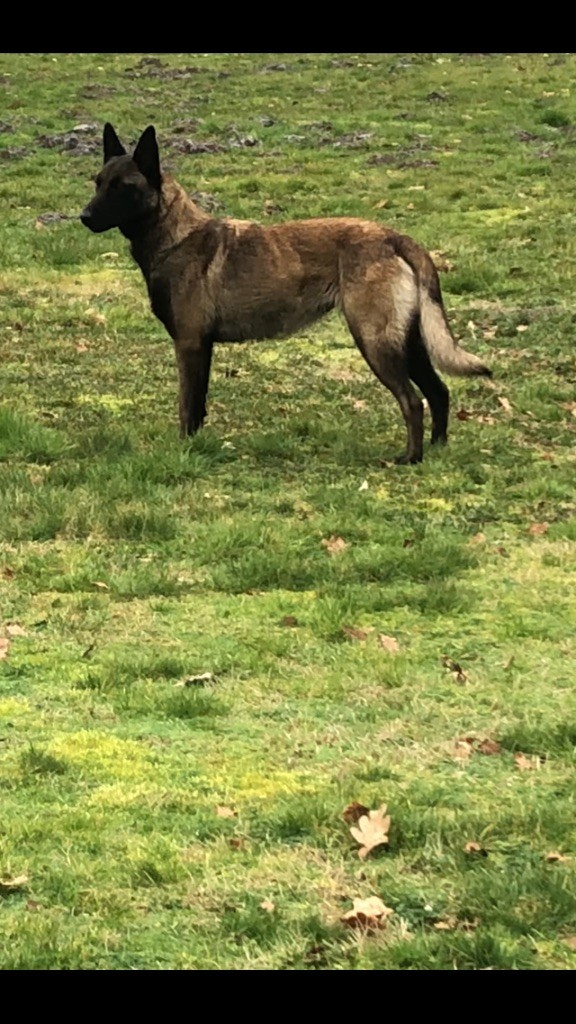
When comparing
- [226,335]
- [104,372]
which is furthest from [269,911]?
[104,372]

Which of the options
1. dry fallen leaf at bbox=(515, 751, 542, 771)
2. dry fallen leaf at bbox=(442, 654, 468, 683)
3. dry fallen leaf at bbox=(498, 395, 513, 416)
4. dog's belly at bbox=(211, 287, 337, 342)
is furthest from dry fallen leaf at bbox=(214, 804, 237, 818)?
dry fallen leaf at bbox=(498, 395, 513, 416)

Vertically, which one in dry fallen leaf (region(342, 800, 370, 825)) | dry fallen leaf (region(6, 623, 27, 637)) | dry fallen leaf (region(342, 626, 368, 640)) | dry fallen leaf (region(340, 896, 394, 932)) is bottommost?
dry fallen leaf (region(6, 623, 27, 637))

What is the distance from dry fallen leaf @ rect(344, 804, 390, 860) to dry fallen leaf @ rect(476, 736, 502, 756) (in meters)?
0.67

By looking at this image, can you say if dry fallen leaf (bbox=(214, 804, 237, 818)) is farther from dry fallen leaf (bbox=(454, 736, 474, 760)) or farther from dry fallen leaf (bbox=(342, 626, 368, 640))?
dry fallen leaf (bbox=(342, 626, 368, 640))

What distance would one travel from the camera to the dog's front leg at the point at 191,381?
29.8 ft

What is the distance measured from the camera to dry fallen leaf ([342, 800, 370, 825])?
4.25m

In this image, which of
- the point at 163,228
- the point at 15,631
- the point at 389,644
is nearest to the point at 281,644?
the point at 389,644

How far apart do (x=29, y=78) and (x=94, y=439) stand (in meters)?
19.0

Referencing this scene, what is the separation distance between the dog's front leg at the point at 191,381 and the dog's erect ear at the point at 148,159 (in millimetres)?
1042

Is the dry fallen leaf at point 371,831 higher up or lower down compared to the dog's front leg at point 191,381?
higher up

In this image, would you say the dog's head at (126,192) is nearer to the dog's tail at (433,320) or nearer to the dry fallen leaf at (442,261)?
the dog's tail at (433,320)

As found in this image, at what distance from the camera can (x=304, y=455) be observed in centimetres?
880

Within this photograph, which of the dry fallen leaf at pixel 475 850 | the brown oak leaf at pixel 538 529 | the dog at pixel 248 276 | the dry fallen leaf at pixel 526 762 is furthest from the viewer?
the dog at pixel 248 276

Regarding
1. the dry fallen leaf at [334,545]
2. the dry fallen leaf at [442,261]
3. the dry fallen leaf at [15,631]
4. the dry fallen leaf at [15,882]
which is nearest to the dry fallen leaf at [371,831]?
the dry fallen leaf at [15,882]
